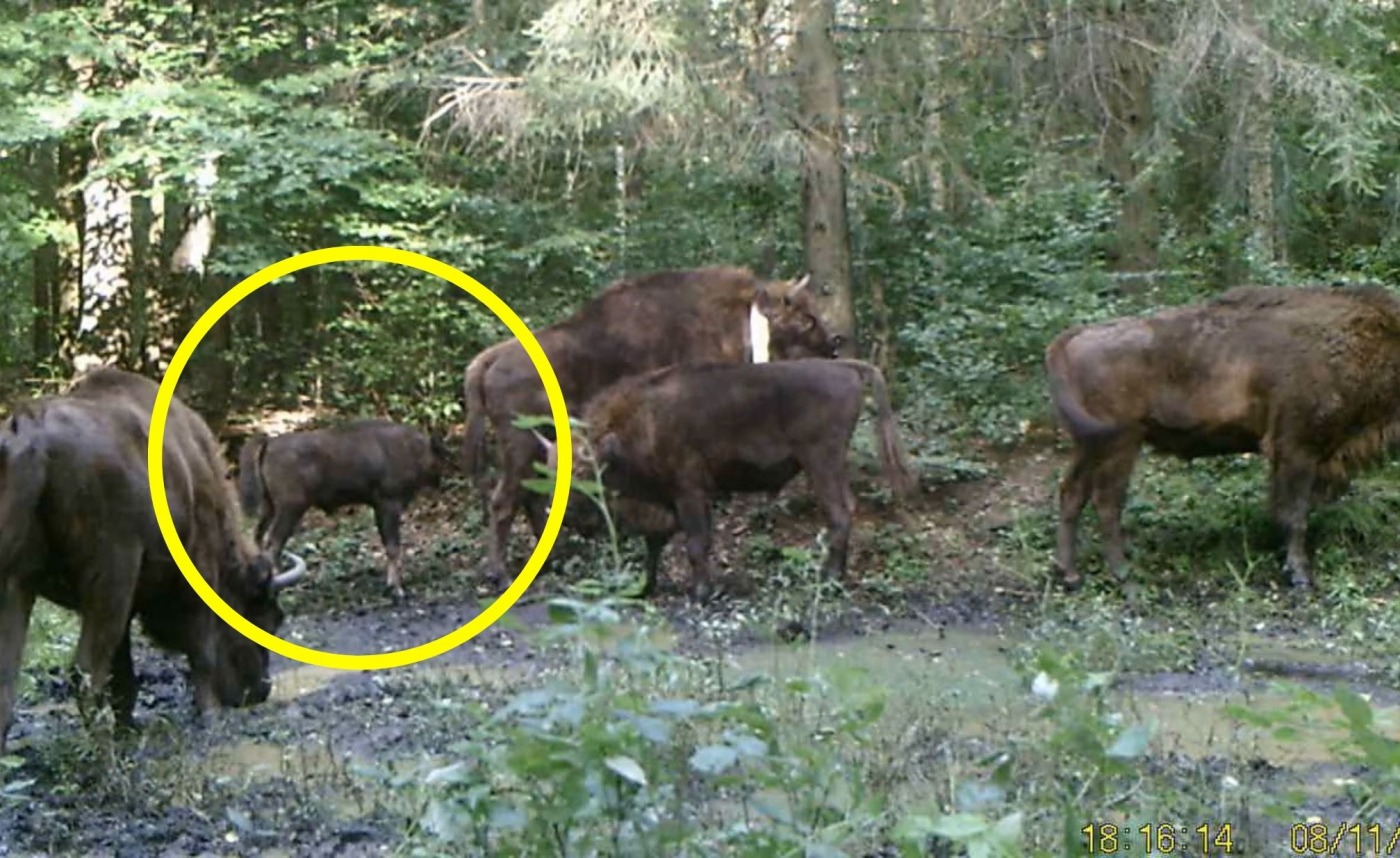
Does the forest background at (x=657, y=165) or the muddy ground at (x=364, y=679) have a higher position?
the forest background at (x=657, y=165)

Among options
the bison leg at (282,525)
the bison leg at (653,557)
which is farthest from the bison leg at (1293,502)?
the bison leg at (282,525)

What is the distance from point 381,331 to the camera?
1420 centimetres

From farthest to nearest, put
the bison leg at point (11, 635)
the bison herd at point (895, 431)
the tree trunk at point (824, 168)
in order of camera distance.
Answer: the tree trunk at point (824, 168) → the bison herd at point (895, 431) → the bison leg at point (11, 635)

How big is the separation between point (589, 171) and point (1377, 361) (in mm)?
6942

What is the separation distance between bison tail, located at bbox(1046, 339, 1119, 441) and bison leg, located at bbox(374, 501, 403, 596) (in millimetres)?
4808

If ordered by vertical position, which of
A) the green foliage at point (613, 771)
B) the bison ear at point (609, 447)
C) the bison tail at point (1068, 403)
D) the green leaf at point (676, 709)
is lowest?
the bison ear at point (609, 447)

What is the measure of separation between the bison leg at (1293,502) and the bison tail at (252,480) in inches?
283

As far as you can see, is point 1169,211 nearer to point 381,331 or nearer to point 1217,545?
point 1217,545

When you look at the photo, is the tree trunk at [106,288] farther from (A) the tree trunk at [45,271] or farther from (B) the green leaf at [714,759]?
(B) the green leaf at [714,759]

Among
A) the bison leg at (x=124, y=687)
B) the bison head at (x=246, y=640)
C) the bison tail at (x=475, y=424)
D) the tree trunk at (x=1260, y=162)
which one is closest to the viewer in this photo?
the bison leg at (x=124, y=687)

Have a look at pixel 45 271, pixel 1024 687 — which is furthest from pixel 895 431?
pixel 45 271

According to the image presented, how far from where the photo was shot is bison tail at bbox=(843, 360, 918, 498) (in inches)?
495

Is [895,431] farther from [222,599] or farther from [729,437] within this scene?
[222,599]

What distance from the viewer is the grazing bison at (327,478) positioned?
12.6 meters
